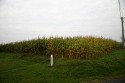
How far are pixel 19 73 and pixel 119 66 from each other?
25.5 feet

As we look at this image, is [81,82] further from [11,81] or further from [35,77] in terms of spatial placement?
[11,81]

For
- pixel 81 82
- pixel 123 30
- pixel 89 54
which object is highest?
pixel 123 30

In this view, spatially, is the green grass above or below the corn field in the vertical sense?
below

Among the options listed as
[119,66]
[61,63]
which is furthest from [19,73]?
[119,66]

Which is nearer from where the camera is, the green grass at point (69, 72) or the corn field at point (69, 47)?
the green grass at point (69, 72)

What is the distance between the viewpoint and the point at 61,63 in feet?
52.9

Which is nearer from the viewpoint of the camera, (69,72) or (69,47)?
(69,72)

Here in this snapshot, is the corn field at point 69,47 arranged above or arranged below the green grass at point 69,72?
above

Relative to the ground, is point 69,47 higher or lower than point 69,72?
higher

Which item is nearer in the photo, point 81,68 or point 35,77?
point 35,77

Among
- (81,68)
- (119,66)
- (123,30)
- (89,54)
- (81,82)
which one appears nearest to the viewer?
(81,82)

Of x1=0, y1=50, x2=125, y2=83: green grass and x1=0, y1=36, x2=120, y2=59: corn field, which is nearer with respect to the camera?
x1=0, y1=50, x2=125, y2=83: green grass

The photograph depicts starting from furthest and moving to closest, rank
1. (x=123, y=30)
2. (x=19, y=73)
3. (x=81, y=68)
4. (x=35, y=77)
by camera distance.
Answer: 1. (x=123, y=30)
2. (x=81, y=68)
3. (x=19, y=73)
4. (x=35, y=77)

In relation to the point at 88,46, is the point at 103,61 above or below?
below
